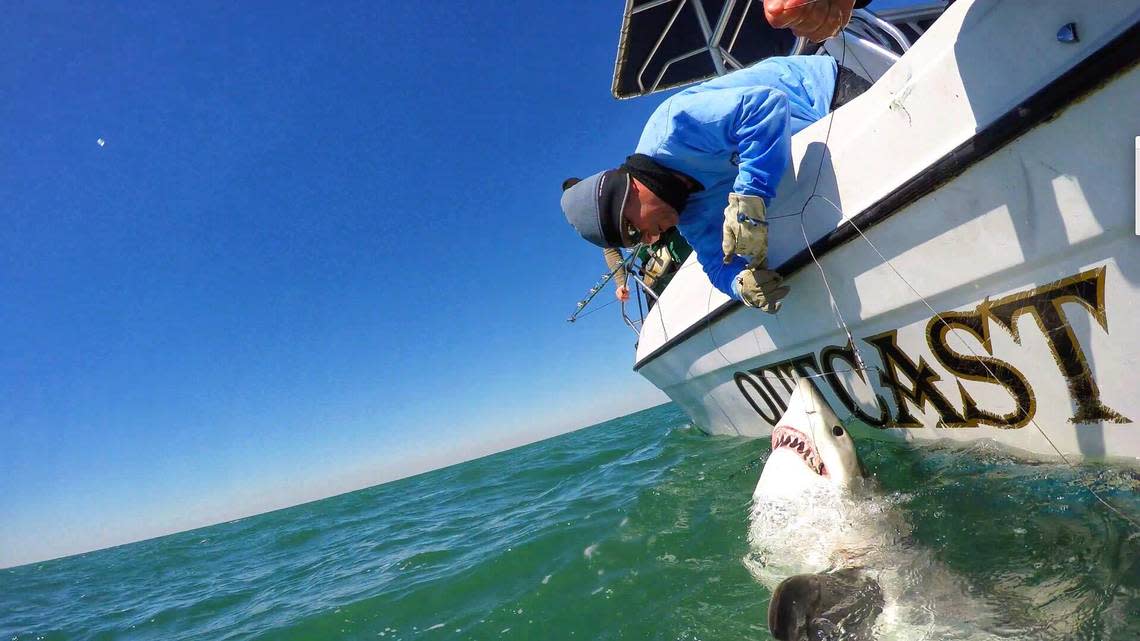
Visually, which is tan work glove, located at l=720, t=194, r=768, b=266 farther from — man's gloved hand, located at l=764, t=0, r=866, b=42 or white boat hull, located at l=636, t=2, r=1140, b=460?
man's gloved hand, located at l=764, t=0, r=866, b=42

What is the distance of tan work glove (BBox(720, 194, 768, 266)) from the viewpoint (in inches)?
82.4

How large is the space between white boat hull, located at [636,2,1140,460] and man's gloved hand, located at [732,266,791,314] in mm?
92

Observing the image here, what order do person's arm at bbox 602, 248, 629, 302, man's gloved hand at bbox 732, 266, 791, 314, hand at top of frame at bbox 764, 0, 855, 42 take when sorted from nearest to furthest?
1. hand at top of frame at bbox 764, 0, 855, 42
2. man's gloved hand at bbox 732, 266, 791, 314
3. person's arm at bbox 602, 248, 629, 302

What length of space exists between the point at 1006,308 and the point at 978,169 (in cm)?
46

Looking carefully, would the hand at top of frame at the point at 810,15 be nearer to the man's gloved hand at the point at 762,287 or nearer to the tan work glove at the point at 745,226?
the tan work glove at the point at 745,226

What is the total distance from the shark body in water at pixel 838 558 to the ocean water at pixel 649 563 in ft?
0.30

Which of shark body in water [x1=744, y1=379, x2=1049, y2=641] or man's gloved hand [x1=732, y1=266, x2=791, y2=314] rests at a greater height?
man's gloved hand [x1=732, y1=266, x2=791, y2=314]

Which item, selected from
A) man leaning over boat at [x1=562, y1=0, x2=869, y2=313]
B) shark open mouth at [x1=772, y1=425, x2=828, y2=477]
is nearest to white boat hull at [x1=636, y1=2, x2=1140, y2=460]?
man leaning over boat at [x1=562, y1=0, x2=869, y2=313]

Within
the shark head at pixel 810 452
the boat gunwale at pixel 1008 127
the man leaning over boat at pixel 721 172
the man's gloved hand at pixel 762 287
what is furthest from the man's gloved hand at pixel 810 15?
the shark head at pixel 810 452

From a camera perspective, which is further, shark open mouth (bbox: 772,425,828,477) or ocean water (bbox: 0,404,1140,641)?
shark open mouth (bbox: 772,425,828,477)

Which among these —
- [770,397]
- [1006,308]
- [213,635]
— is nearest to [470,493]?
[213,635]

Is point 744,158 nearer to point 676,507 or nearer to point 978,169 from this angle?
Result: point 978,169

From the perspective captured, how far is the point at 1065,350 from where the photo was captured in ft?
5.01

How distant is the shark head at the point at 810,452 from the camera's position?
2.10 metres
